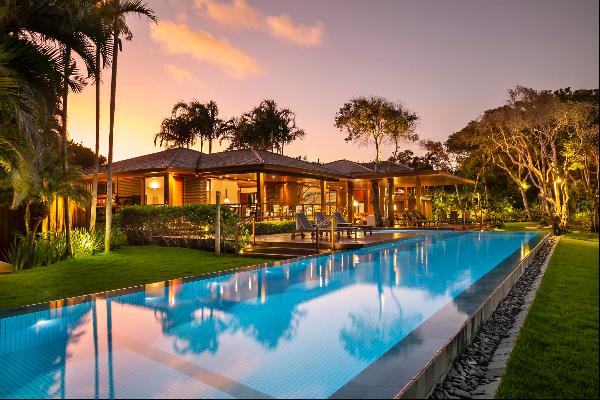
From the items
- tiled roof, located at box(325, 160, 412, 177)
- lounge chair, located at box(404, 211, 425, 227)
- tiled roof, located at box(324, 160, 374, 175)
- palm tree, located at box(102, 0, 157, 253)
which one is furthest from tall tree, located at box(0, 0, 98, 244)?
lounge chair, located at box(404, 211, 425, 227)

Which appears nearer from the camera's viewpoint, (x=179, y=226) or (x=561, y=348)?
(x=561, y=348)

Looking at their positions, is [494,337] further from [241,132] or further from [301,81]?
[241,132]

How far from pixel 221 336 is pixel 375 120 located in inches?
1258

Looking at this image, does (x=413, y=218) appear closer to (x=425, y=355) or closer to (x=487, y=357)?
(x=487, y=357)

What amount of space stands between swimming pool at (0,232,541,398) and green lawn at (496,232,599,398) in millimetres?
1157

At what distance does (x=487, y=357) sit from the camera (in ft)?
13.6

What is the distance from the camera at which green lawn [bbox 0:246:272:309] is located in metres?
7.33

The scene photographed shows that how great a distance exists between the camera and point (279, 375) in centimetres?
395

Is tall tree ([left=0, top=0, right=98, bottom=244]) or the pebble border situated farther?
tall tree ([left=0, top=0, right=98, bottom=244])

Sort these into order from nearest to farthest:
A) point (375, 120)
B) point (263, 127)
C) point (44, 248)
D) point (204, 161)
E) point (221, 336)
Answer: point (221, 336), point (44, 248), point (204, 161), point (375, 120), point (263, 127)

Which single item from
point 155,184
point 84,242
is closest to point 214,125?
point 155,184

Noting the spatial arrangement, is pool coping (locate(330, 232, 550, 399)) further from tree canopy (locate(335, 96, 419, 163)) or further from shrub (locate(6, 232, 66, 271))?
tree canopy (locate(335, 96, 419, 163))

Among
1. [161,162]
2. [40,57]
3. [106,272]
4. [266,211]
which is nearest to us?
[40,57]

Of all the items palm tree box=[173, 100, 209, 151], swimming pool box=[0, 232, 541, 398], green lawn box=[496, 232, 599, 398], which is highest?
palm tree box=[173, 100, 209, 151]
